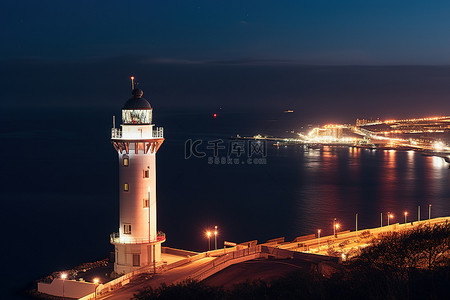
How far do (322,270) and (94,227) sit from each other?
2372 centimetres

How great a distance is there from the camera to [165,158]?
83.2m

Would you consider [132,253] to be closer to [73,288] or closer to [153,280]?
[73,288]

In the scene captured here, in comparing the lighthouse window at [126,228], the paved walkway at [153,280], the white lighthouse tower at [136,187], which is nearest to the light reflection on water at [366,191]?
the white lighthouse tower at [136,187]

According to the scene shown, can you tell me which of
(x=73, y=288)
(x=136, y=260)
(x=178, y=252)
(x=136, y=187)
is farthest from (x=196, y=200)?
(x=136, y=187)

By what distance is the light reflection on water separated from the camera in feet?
132

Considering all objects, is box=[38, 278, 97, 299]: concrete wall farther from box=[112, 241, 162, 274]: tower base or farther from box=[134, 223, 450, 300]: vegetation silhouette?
box=[134, 223, 450, 300]: vegetation silhouette

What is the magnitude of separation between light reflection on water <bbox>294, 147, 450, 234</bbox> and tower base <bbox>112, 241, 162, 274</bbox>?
1773 cm

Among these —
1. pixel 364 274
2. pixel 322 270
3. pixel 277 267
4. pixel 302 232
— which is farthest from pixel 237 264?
pixel 302 232

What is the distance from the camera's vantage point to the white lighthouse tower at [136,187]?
18.9 m

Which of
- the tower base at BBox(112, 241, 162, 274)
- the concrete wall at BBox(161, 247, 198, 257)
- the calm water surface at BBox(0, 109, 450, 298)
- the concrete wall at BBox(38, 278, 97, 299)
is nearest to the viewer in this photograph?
the concrete wall at BBox(38, 278, 97, 299)

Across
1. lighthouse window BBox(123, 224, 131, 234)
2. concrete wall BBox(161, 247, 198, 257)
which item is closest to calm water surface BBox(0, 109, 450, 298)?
concrete wall BBox(161, 247, 198, 257)

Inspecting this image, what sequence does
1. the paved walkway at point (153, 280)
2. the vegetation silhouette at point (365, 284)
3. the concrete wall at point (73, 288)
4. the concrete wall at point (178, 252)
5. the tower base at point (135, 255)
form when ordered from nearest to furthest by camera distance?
the vegetation silhouette at point (365, 284), the paved walkway at point (153, 280), the concrete wall at point (73, 288), the tower base at point (135, 255), the concrete wall at point (178, 252)

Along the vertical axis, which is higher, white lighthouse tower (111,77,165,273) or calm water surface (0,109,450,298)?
white lighthouse tower (111,77,165,273)

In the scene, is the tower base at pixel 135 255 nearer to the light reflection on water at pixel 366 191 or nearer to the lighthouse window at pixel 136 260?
the lighthouse window at pixel 136 260
